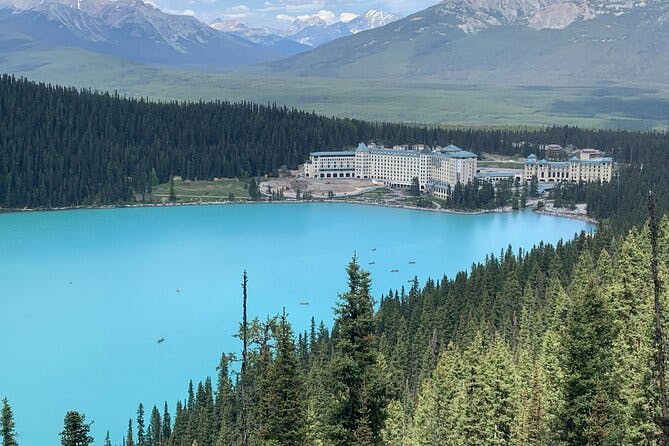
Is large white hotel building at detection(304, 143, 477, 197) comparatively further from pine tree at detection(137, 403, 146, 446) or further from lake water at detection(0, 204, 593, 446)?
pine tree at detection(137, 403, 146, 446)

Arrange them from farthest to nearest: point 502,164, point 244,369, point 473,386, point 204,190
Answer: point 502,164, point 204,190, point 473,386, point 244,369

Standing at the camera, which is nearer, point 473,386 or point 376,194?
point 473,386

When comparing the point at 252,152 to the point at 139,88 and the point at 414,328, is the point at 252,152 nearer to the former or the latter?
the point at 414,328

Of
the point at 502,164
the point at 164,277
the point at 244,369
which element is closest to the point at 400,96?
the point at 502,164

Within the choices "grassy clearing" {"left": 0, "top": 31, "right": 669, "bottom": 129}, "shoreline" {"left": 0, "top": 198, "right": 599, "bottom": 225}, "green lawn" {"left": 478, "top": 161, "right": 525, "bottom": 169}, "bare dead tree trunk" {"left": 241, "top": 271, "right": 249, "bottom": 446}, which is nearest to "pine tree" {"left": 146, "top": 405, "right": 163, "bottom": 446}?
"bare dead tree trunk" {"left": 241, "top": 271, "right": 249, "bottom": 446}

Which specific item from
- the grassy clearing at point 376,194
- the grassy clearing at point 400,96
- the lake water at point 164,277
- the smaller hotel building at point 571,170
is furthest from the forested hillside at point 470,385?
the grassy clearing at point 400,96

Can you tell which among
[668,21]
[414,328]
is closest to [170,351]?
[414,328]

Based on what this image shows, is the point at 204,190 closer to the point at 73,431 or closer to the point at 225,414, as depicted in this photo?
the point at 225,414
